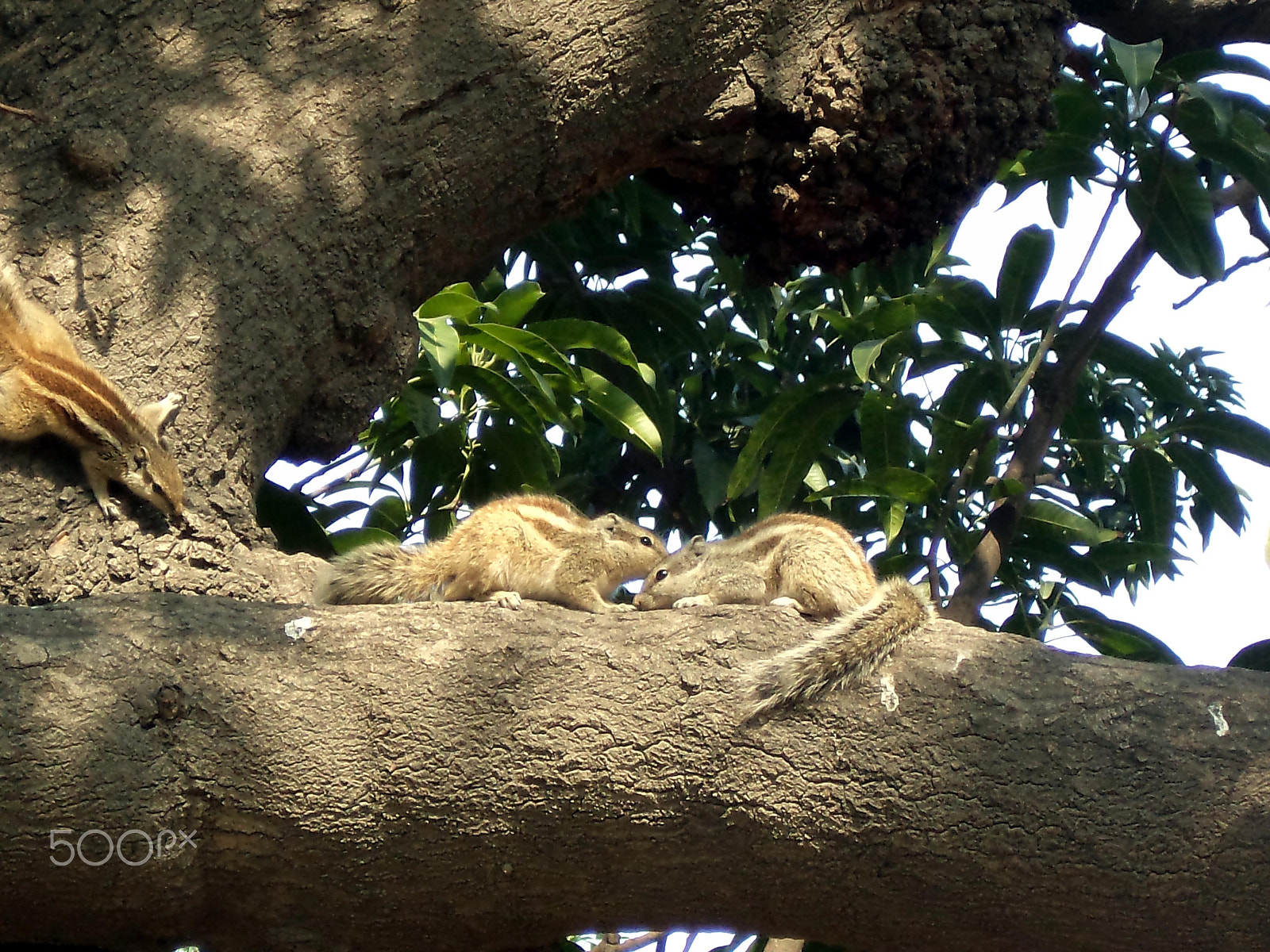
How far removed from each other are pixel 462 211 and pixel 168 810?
6.23 feet

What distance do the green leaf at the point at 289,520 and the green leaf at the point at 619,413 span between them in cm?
102

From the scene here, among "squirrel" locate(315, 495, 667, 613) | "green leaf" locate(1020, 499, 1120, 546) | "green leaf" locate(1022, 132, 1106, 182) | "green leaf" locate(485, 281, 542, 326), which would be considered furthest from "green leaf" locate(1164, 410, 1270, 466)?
"green leaf" locate(485, 281, 542, 326)

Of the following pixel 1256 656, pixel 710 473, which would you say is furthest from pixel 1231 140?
pixel 710 473

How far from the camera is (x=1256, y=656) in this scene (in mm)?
3361

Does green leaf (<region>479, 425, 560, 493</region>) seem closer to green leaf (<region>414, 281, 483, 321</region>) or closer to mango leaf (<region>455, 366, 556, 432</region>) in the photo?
mango leaf (<region>455, 366, 556, 432</region>)

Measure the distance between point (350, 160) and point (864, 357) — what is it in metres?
1.79

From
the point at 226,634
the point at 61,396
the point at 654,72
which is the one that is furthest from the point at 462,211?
the point at 226,634

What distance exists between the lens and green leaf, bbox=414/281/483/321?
4.20 metres

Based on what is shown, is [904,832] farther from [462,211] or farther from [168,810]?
[462,211]

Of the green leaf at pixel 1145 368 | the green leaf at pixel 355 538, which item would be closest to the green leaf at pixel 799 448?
the green leaf at pixel 1145 368

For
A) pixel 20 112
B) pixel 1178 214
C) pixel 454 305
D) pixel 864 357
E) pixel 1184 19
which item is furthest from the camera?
pixel 1184 19

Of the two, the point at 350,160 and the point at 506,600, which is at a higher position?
the point at 350,160

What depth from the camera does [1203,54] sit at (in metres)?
4.49

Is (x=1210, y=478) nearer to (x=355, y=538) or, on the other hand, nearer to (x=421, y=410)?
(x=421, y=410)
